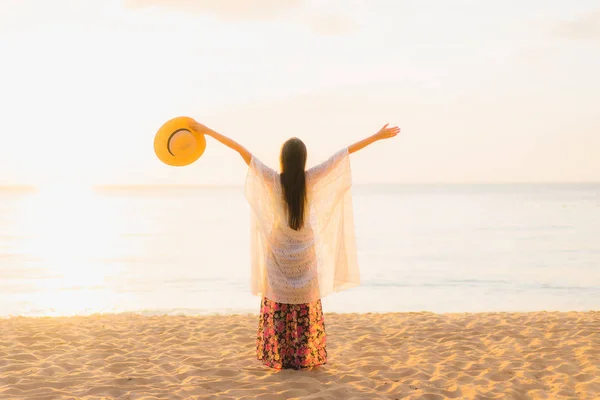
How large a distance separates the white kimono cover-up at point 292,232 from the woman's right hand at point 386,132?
1.10ft

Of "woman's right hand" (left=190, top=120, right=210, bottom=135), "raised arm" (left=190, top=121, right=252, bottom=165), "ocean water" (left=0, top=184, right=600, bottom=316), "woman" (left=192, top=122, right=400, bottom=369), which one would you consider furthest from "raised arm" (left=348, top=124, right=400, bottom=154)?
"ocean water" (left=0, top=184, right=600, bottom=316)

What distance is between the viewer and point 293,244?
5.86 metres

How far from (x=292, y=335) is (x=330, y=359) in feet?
2.76

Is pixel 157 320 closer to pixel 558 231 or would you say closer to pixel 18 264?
pixel 18 264

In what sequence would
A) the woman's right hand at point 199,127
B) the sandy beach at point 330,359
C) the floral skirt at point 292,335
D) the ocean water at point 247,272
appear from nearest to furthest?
1. the sandy beach at point 330,359
2. the woman's right hand at point 199,127
3. the floral skirt at point 292,335
4. the ocean water at point 247,272

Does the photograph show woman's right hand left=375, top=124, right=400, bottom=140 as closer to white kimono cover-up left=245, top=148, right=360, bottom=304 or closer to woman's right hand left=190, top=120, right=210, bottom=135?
white kimono cover-up left=245, top=148, right=360, bottom=304

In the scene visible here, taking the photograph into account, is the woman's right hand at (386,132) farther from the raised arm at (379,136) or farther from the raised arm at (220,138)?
the raised arm at (220,138)

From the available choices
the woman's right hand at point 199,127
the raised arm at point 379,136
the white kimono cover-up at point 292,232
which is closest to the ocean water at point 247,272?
the white kimono cover-up at point 292,232

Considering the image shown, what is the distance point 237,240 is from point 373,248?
24.6ft

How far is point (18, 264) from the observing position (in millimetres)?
21891

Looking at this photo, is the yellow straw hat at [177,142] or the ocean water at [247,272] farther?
the ocean water at [247,272]

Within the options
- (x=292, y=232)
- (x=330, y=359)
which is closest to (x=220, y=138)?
(x=292, y=232)

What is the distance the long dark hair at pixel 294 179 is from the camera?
18.5 ft

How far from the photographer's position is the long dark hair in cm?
564
